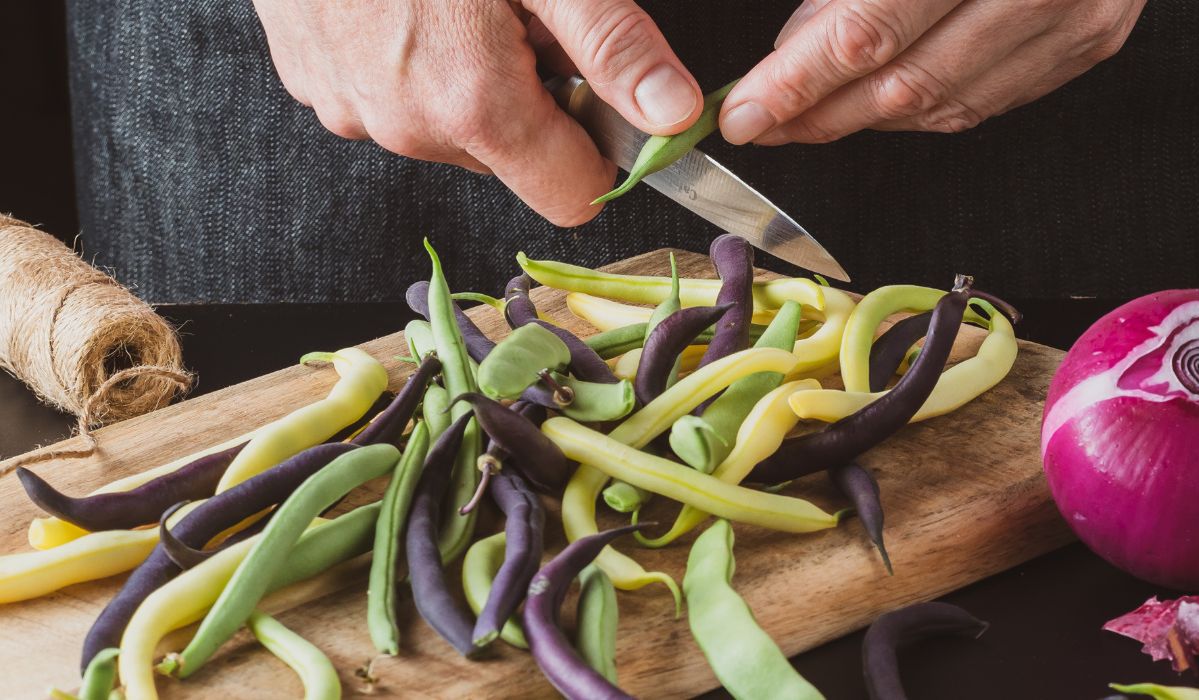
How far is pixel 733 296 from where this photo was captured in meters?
1.59

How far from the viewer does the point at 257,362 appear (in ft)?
6.40

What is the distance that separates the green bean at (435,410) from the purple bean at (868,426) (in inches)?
14.3

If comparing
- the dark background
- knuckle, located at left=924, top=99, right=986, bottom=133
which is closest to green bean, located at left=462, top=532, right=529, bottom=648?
knuckle, located at left=924, top=99, right=986, bottom=133

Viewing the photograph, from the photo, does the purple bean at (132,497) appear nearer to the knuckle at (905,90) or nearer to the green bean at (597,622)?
the green bean at (597,622)

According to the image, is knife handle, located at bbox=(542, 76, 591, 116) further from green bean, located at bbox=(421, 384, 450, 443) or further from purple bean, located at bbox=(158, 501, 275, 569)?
→ purple bean, located at bbox=(158, 501, 275, 569)

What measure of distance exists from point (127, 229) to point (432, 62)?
126 centimetres

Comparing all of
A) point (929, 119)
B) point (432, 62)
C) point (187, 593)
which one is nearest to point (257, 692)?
point (187, 593)

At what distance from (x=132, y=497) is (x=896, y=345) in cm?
97

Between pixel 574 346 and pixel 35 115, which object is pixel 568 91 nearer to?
pixel 574 346

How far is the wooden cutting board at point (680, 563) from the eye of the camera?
1114mm

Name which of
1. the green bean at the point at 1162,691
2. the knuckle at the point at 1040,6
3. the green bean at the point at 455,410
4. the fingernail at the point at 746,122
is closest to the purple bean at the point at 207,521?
the green bean at the point at 455,410

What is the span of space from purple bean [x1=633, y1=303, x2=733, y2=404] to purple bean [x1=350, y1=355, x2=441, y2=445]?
0.26 m

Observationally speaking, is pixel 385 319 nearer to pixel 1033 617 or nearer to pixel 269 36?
pixel 269 36

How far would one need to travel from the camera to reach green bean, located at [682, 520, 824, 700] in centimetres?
103
